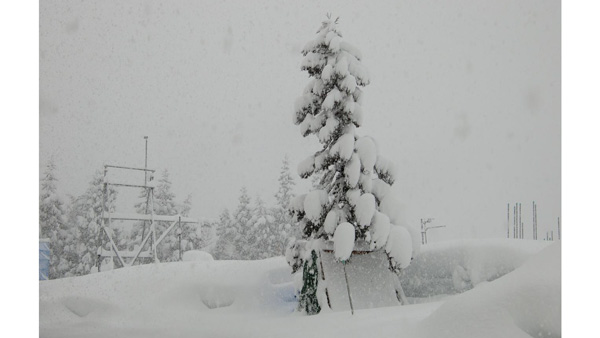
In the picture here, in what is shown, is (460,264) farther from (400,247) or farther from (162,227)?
(162,227)

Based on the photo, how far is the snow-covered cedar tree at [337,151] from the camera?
7.19 m

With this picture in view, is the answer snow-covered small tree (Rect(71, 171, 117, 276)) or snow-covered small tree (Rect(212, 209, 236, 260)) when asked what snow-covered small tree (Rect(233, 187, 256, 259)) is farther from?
snow-covered small tree (Rect(71, 171, 117, 276))

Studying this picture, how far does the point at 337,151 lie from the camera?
7.29 meters

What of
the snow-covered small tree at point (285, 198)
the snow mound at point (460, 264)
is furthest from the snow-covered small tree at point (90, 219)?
the snow mound at point (460, 264)

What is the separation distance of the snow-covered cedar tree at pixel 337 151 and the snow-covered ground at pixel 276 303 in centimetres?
107

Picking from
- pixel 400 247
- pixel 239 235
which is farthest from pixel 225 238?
pixel 400 247

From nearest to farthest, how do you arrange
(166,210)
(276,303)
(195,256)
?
(276,303) < (166,210) < (195,256)

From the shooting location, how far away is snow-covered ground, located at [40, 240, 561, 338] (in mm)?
3812

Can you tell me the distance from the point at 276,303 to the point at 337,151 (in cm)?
218

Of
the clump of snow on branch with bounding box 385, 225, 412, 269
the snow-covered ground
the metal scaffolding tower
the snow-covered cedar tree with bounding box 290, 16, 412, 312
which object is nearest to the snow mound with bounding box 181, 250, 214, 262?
the metal scaffolding tower

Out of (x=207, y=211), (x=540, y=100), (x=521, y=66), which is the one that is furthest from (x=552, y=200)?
(x=207, y=211)
